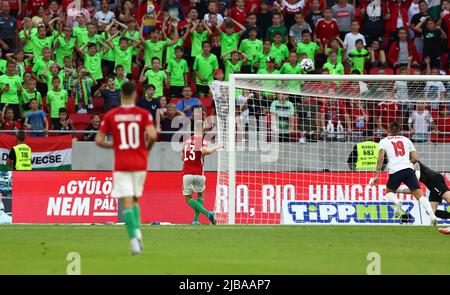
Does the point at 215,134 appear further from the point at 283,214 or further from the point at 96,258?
the point at 96,258

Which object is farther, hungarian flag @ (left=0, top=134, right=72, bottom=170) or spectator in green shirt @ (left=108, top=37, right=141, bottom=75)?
spectator in green shirt @ (left=108, top=37, right=141, bottom=75)

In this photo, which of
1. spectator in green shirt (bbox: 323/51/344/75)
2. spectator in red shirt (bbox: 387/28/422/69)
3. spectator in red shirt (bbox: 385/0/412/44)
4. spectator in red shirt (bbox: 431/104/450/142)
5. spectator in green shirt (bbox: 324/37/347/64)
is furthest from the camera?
spectator in red shirt (bbox: 385/0/412/44)

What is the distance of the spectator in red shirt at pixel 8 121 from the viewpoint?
2648 cm

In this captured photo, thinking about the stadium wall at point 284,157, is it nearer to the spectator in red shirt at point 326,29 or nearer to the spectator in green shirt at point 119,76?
the spectator in green shirt at point 119,76

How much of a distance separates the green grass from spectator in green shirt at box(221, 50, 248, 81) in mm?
8914

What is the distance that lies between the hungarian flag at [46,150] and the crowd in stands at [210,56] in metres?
0.43

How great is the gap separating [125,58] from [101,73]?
79 cm

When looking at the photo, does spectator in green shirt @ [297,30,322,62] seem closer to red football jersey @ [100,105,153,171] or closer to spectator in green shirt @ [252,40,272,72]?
spectator in green shirt @ [252,40,272,72]

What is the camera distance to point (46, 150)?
83.7 feet

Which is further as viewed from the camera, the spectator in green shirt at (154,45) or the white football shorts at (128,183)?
the spectator in green shirt at (154,45)

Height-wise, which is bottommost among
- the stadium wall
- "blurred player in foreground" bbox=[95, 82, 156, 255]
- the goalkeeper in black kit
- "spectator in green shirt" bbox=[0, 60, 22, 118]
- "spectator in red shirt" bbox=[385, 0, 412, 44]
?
the goalkeeper in black kit

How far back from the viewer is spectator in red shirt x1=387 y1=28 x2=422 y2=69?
29.8 meters

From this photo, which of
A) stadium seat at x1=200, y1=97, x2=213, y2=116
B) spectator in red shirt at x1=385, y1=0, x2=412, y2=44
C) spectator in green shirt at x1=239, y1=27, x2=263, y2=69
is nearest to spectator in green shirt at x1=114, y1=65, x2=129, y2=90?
stadium seat at x1=200, y1=97, x2=213, y2=116

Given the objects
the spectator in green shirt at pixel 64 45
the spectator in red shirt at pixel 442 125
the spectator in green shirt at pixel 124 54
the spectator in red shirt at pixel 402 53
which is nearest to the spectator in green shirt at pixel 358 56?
the spectator in red shirt at pixel 402 53
